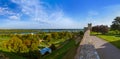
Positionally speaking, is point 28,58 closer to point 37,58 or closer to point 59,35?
point 37,58

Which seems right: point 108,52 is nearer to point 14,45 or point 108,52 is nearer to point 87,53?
point 87,53

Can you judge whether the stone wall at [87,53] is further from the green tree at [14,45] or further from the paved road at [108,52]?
the green tree at [14,45]

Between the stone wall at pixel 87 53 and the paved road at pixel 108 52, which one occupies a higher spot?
the stone wall at pixel 87 53

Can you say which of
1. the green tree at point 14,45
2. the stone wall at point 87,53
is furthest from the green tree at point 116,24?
A: the stone wall at point 87,53

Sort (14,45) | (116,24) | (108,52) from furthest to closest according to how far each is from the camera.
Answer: (116,24), (14,45), (108,52)

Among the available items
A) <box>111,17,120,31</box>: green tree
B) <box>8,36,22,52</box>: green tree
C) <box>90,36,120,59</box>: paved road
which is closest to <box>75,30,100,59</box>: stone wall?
<box>90,36,120,59</box>: paved road

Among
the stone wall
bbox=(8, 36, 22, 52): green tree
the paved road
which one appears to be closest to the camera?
the stone wall

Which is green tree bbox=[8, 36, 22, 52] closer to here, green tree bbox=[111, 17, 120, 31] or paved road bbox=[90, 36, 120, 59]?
paved road bbox=[90, 36, 120, 59]

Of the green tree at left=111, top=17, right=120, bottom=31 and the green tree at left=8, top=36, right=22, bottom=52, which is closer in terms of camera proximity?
the green tree at left=8, top=36, right=22, bottom=52

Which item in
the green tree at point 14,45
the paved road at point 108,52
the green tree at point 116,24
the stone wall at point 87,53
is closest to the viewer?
the stone wall at point 87,53

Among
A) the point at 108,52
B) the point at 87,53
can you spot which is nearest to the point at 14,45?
the point at 108,52

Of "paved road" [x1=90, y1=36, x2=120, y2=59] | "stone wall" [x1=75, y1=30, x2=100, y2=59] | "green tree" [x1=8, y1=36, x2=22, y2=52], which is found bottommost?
"green tree" [x1=8, y1=36, x2=22, y2=52]
